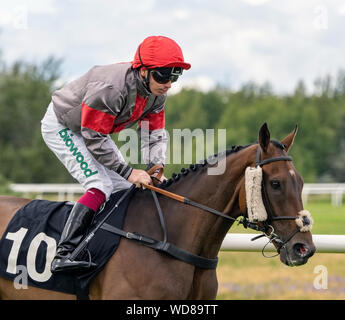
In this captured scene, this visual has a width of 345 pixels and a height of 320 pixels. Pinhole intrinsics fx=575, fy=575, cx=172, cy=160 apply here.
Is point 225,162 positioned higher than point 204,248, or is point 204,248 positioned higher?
point 225,162

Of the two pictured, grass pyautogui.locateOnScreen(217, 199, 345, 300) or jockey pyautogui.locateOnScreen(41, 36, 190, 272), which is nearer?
jockey pyautogui.locateOnScreen(41, 36, 190, 272)

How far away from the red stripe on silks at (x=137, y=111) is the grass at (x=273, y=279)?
2.41 meters

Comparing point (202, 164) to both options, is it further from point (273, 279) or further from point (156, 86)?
point (273, 279)

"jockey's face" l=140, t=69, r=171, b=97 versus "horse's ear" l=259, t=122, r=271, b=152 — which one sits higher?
"jockey's face" l=140, t=69, r=171, b=97

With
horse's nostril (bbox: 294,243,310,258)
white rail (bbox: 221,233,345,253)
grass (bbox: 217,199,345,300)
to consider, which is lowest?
grass (bbox: 217,199,345,300)

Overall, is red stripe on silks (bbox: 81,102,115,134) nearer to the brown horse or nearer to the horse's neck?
the brown horse

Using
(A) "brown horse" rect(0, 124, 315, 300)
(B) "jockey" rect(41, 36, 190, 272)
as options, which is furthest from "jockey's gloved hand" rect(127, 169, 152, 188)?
(A) "brown horse" rect(0, 124, 315, 300)

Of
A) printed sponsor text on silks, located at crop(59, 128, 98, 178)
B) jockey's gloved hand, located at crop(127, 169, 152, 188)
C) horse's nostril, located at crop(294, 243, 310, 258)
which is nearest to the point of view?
horse's nostril, located at crop(294, 243, 310, 258)

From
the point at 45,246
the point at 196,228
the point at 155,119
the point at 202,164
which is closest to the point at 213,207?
the point at 196,228

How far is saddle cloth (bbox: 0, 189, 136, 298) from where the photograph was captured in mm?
3826

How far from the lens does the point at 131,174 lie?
3.94 m
